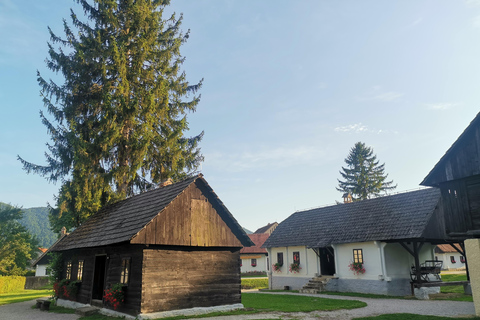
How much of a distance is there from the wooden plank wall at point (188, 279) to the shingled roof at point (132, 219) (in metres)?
1.13

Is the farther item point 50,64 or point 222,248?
point 50,64

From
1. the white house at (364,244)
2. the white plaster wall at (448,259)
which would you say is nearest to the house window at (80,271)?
the white house at (364,244)

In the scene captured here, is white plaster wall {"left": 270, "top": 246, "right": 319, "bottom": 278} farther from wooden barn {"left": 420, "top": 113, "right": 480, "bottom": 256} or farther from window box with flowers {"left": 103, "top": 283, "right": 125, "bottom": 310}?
window box with flowers {"left": 103, "top": 283, "right": 125, "bottom": 310}

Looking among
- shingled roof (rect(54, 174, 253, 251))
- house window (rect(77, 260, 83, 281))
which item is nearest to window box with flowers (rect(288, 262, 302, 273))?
shingled roof (rect(54, 174, 253, 251))

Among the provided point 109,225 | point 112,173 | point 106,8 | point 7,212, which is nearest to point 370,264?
point 109,225

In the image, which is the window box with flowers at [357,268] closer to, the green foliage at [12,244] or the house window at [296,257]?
the house window at [296,257]

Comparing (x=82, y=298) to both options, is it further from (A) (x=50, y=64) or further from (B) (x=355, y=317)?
(A) (x=50, y=64)

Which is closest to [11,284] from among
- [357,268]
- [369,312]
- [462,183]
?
[357,268]

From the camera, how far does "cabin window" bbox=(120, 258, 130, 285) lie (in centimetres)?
1405

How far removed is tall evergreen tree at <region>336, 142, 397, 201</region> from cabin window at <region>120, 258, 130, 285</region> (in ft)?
159

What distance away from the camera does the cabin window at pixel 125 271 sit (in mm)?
14048

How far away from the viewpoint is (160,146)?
86.0 ft

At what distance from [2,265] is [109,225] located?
36.4m

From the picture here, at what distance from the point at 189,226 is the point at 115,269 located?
3.66 meters
